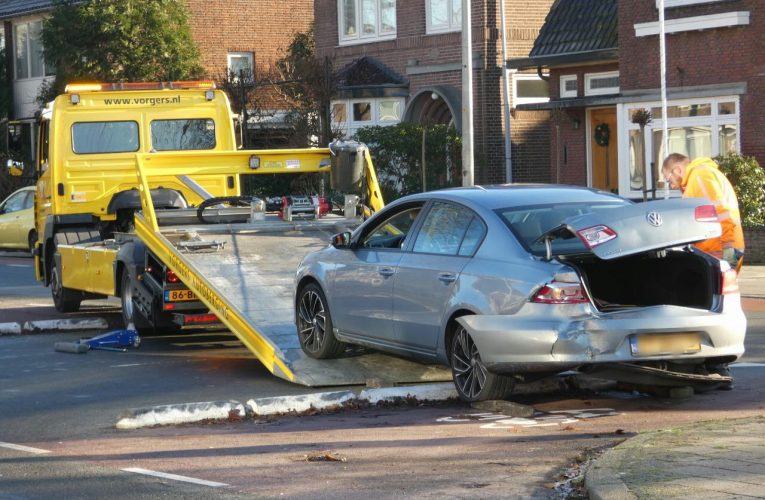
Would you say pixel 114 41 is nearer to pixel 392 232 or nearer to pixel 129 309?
pixel 129 309

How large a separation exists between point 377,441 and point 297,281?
137 inches

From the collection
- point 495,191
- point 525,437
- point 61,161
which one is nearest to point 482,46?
point 61,161

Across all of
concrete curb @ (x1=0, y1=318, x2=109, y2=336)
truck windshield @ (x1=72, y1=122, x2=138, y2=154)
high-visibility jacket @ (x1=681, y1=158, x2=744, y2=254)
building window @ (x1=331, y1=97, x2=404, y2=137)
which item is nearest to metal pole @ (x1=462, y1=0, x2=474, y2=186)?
truck windshield @ (x1=72, y1=122, x2=138, y2=154)

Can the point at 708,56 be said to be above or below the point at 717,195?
above

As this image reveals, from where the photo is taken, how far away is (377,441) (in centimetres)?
873

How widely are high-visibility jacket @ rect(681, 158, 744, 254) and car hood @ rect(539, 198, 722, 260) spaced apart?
2.70m

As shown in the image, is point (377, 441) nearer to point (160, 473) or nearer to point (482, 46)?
point (160, 473)

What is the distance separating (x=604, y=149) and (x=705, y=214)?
2067cm

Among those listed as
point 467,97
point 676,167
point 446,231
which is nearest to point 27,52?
point 467,97

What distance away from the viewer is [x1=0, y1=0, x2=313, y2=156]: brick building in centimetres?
4541

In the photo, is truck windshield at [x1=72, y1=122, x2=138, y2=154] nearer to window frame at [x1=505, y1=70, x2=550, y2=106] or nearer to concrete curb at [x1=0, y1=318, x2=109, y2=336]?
concrete curb at [x1=0, y1=318, x2=109, y2=336]

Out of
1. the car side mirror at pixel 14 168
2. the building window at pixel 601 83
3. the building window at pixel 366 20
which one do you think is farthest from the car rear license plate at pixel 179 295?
the building window at pixel 366 20

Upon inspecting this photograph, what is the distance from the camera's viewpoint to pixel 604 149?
29.8 metres

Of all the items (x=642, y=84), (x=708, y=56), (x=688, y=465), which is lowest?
(x=688, y=465)
